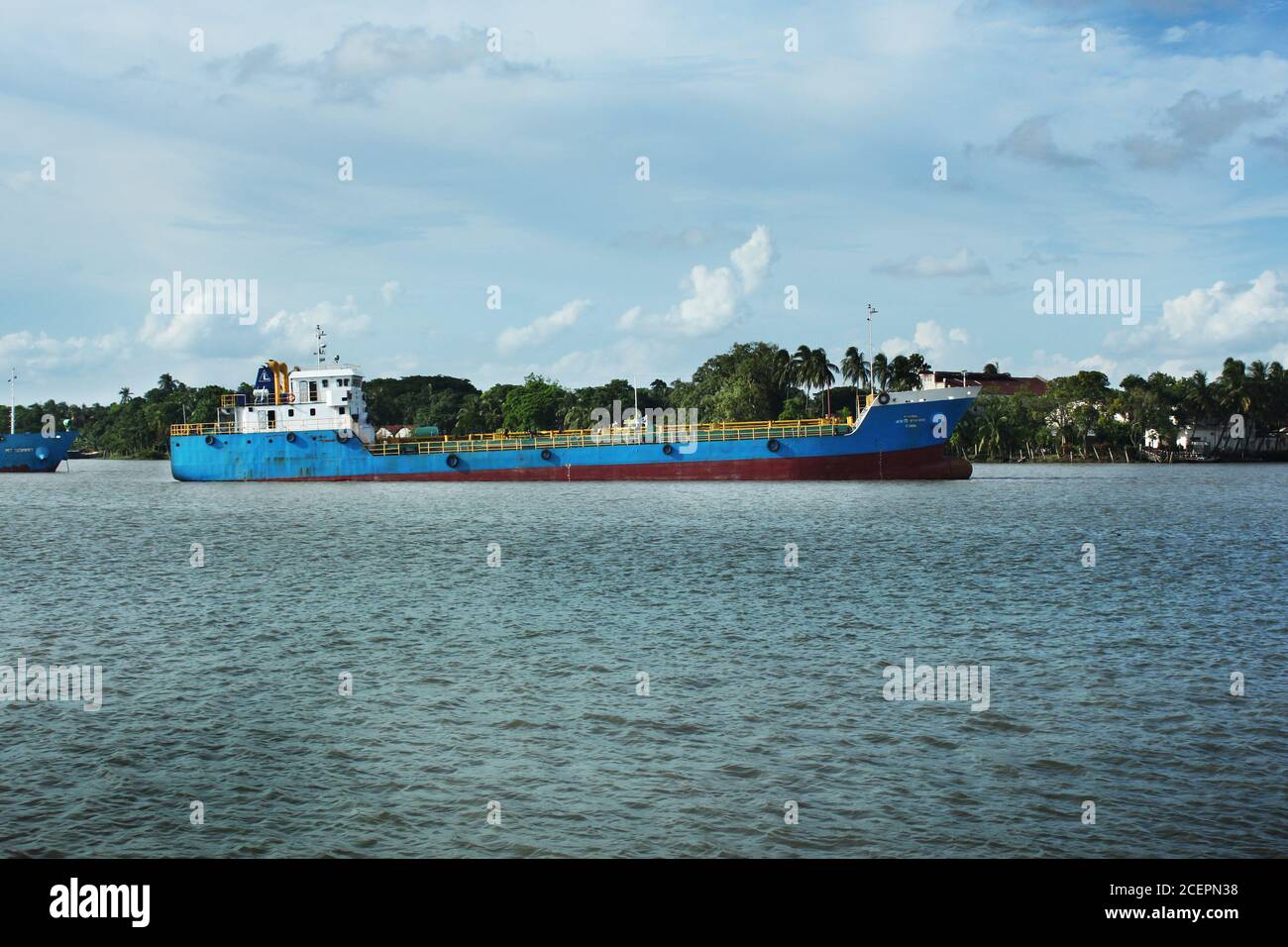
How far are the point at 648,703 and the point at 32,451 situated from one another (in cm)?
11322

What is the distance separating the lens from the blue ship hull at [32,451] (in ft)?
349

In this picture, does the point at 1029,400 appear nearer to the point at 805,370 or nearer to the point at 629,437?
the point at 805,370

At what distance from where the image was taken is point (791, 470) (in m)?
64.0

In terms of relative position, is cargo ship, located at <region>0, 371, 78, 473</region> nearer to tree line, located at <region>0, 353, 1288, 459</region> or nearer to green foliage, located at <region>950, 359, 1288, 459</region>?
tree line, located at <region>0, 353, 1288, 459</region>

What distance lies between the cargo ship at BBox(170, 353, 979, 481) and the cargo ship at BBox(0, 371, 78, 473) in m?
Result: 40.6

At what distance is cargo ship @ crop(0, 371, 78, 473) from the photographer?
349 feet

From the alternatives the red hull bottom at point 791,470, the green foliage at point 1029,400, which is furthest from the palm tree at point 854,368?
the red hull bottom at point 791,470

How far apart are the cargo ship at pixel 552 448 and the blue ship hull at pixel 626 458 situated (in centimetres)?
7

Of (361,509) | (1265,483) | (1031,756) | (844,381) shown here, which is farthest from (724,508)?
(844,381)

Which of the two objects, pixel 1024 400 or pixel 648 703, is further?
pixel 1024 400

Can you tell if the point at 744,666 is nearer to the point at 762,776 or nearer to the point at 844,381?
the point at 762,776

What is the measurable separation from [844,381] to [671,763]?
393ft

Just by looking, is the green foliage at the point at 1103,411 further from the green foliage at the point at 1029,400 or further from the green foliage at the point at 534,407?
the green foliage at the point at 534,407

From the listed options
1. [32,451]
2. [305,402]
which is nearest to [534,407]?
[32,451]
